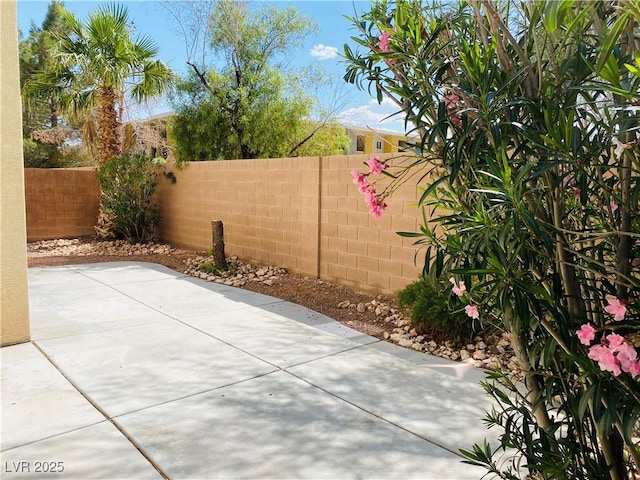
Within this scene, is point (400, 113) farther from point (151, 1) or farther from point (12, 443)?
point (151, 1)

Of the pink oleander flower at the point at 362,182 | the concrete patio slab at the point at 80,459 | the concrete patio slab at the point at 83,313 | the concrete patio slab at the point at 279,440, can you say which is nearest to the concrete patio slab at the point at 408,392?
the concrete patio slab at the point at 279,440

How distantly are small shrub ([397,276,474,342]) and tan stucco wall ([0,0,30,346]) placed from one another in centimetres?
365

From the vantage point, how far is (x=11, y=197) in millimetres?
4312

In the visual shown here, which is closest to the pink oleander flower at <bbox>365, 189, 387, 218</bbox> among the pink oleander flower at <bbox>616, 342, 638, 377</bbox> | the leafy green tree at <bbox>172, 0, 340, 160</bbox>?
the pink oleander flower at <bbox>616, 342, 638, 377</bbox>

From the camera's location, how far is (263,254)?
27.6ft

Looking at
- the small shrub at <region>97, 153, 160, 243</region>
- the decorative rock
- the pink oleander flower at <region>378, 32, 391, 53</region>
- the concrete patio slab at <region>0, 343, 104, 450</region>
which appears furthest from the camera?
the small shrub at <region>97, 153, 160, 243</region>

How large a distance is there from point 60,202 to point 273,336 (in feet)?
32.3

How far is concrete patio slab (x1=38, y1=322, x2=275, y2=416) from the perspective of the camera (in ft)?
11.3

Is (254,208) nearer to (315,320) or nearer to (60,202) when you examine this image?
(315,320)

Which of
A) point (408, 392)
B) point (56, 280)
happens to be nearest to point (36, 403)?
point (408, 392)

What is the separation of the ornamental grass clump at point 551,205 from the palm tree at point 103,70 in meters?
10.6

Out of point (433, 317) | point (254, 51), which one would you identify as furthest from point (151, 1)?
point (433, 317)

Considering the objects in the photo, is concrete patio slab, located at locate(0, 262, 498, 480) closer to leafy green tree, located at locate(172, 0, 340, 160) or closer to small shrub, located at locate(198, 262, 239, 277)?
small shrub, located at locate(198, 262, 239, 277)

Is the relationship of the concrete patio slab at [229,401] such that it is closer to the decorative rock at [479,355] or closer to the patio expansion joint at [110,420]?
the patio expansion joint at [110,420]
